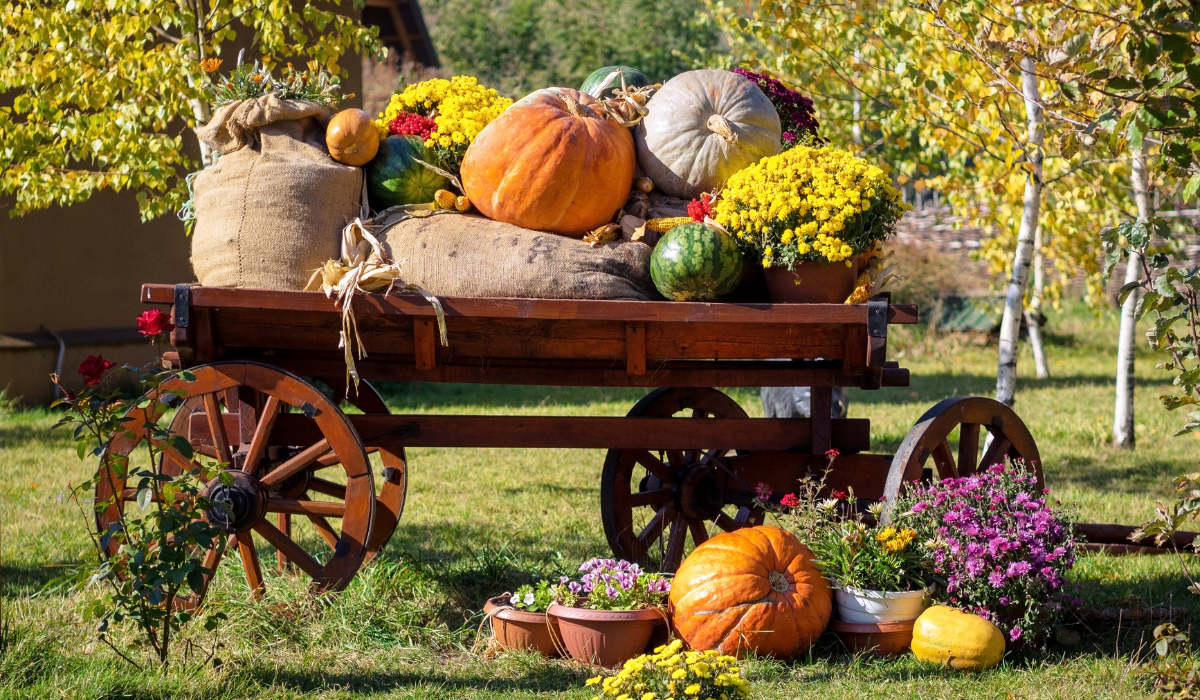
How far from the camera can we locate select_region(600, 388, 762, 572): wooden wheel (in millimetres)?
4965

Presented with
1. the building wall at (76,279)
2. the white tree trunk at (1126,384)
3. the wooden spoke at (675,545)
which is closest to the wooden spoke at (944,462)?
the wooden spoke at (675,545)

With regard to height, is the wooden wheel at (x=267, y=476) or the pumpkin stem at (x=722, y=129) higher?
the pumpkin stem at (x=722, y=129)

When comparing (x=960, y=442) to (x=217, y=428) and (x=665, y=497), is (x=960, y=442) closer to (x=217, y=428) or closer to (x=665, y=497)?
(x=665, y=497)

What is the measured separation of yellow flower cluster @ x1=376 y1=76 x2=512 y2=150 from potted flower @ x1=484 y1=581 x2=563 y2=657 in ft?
5.91

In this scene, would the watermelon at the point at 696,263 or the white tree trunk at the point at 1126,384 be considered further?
the white tree trunk at the point at 1126,384

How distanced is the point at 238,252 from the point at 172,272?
8656 mm

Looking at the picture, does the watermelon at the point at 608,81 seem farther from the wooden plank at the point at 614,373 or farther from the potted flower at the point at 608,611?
the potted flower at the point at 608,611

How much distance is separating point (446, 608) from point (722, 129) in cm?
222

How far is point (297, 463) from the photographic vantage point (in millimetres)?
4234

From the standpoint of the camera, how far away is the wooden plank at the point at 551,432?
4.34 m

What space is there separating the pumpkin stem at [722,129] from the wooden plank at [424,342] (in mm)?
1364

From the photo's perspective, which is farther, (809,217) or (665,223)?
(665,223)

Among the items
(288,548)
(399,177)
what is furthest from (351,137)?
(288,548)

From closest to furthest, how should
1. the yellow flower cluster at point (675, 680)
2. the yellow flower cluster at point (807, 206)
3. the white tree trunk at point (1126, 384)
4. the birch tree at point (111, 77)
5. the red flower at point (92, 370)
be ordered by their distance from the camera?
the yellow flower cluster at point (675, 680) → the red flower at point (92, 370) → the yellow flower cluster at point (807, 206) → the birch tree at point (111, 77) → the white tree trunk at point (1126, 384)
